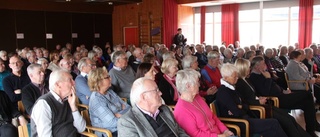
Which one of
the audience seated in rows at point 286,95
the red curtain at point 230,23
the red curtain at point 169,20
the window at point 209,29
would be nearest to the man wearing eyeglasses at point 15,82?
the audience seated in rows at point 286,95

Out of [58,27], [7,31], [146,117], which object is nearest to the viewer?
[146,117]

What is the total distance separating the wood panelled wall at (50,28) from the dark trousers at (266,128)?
1060 centimetres

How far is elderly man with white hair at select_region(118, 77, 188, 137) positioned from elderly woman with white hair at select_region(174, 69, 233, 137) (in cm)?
32

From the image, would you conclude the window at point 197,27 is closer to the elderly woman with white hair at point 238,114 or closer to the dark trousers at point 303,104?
the dark trousers at point 303,104

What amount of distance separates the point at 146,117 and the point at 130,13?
40.6 ft

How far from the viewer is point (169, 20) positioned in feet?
41.5

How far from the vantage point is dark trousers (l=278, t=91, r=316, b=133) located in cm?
458

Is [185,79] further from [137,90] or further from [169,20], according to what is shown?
[169,20]

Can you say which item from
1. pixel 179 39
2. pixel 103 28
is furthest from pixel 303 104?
pixel 103 28

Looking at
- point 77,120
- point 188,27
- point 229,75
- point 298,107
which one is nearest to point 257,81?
point 298,107

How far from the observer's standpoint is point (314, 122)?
4.55 meters

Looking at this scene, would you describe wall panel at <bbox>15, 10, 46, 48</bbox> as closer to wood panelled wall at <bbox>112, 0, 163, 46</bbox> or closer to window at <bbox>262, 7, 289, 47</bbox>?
wood panelled wall at <bbox>112, 0, 163, 46</bbox>

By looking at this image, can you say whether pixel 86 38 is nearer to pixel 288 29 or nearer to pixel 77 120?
pixel 288 29

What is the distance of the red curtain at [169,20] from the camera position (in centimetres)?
1252
